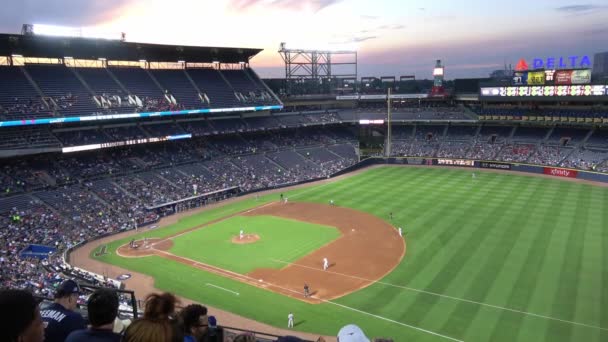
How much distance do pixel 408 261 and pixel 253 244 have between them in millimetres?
12639

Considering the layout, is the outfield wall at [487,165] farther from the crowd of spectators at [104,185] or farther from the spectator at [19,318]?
the spectator at [19,318]

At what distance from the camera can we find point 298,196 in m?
51.4

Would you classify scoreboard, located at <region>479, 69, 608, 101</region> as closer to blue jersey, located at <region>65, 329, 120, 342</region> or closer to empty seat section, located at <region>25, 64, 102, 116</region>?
empty seat section, located at <region>25, 64, 102, 116</region>

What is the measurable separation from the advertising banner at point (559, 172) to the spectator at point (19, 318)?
2517 inches

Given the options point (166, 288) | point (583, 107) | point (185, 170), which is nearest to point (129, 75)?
point (185, 170)

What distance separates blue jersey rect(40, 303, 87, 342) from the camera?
465cm

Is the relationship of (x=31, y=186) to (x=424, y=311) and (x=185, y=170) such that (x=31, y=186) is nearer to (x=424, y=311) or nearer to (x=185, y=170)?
(x=185, y=170)

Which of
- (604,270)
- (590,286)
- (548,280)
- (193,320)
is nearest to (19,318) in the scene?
(193,320)

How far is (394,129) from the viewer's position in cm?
8088

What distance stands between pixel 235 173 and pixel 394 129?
37017mm

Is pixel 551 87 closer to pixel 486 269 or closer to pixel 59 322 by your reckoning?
pixel 486 269

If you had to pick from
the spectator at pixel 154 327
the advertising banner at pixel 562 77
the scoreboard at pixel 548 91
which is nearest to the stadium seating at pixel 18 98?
the spectator at pixel 154 327

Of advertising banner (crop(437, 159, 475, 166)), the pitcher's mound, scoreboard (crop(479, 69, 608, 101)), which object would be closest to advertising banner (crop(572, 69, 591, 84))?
scoreboard (crop(479, 69, 608, 101))

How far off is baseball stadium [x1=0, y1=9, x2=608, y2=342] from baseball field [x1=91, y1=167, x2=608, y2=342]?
0.18 meters
